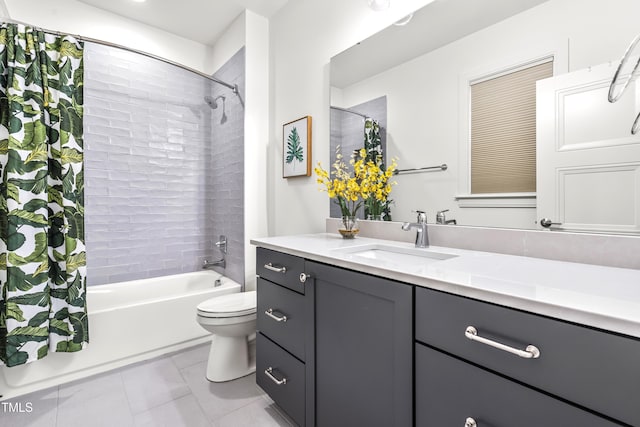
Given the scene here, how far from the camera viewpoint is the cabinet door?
0.93m

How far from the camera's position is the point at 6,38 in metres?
1.74

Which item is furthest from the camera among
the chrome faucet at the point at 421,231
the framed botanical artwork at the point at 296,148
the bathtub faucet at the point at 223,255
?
the bathtub faucet at the point at 223,255

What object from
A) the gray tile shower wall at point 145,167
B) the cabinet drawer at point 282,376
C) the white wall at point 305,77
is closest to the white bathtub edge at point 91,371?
the gray tile shower wall at point 145,167

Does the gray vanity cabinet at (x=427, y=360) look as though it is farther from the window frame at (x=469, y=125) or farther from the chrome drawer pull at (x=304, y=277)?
the window frame at (x=469, y=125)

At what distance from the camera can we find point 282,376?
148cm

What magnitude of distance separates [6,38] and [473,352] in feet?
8.92

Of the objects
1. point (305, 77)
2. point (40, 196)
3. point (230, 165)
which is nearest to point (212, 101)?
point (230, 165)

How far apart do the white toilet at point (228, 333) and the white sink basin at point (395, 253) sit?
886mm

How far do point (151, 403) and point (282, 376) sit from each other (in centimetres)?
84

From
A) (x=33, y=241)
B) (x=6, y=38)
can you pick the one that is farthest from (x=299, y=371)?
(x=6, y=38)

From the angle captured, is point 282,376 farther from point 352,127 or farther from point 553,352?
point 352,127

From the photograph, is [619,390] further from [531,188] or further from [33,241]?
[33,241]

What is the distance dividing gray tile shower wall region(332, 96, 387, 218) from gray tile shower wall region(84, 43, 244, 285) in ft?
3.41

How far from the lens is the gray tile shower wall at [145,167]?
2.59 m
